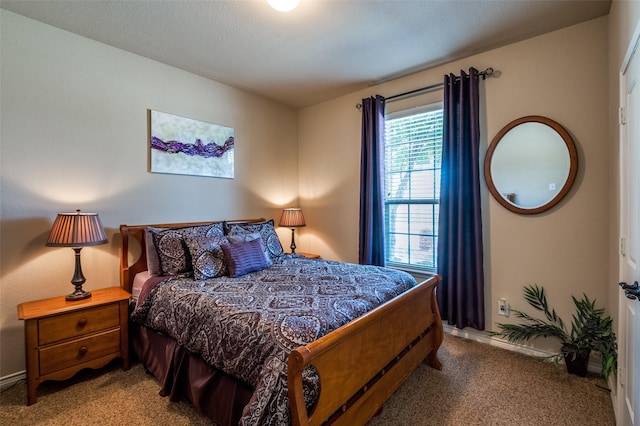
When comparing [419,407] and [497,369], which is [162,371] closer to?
[419,407]

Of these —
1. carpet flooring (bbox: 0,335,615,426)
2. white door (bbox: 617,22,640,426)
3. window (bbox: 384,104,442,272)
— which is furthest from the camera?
window (bbox: 384,104,442,272)

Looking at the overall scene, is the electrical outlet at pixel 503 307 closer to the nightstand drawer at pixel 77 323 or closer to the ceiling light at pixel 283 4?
the ceiling light at pixel 283 4

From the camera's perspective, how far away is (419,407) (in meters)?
1.92

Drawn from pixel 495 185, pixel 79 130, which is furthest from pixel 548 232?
pixel 79 130

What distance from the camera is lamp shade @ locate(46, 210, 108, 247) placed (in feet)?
6.89

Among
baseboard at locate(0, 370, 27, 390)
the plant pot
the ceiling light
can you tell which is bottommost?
baseboard at locate(0, 370, 27, 390)

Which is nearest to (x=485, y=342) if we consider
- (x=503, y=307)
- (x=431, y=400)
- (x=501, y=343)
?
(x=501, y=343)

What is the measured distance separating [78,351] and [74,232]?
851 mm

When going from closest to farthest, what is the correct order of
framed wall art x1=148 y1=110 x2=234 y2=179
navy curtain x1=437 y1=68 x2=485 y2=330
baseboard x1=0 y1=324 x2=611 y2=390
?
baseboard x1=0 y1=324 x2=611 y2=390 < navy curtain x1=437 y1=68 x2=485 y2=330 < framed wall art x1=148 y1=110 x2=234 y2=179

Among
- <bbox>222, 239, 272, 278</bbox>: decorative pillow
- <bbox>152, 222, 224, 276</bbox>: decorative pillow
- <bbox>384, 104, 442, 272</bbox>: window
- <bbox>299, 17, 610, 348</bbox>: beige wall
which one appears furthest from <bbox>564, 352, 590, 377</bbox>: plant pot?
<bbox>152, 222, 224, 276</bbox>: decorative pillow

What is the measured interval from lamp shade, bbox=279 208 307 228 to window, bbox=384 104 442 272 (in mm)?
1114

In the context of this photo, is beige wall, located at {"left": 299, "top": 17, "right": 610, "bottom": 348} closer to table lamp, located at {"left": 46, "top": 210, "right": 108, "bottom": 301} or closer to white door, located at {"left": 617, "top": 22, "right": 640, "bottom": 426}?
white door, located at {"left": 617, "top": 22, "right": 640, "bottom": 426}

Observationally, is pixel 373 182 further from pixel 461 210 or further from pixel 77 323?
pixel 77 323

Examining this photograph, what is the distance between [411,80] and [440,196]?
4.37 feet
